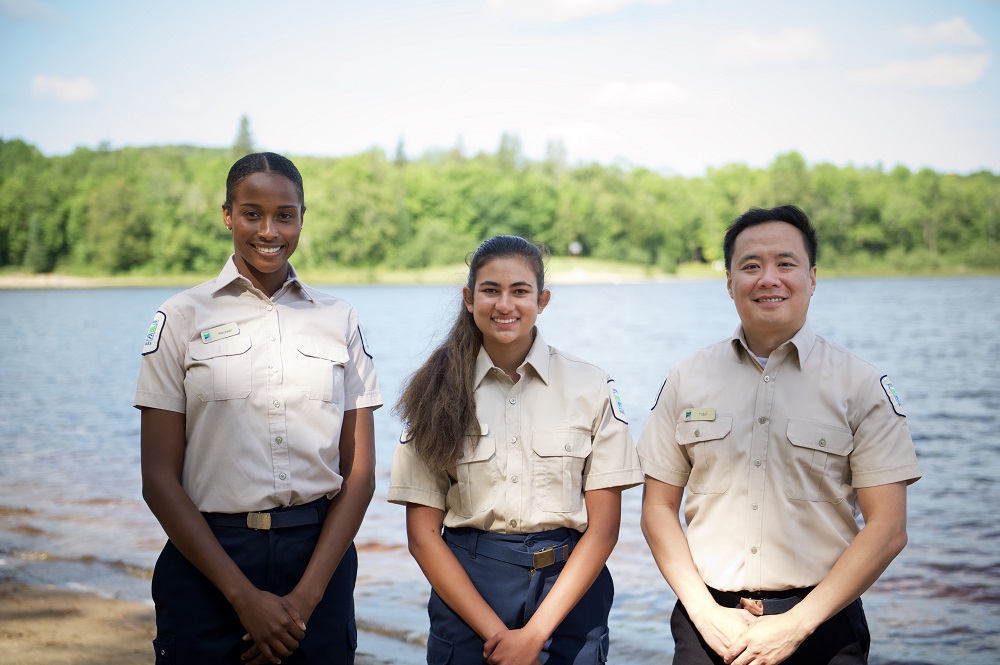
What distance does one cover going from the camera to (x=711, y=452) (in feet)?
8.16

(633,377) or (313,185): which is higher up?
(313,185)

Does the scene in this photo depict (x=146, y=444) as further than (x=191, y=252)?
No

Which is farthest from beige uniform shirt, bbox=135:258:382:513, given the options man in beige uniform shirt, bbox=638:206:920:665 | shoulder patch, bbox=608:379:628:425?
man in beige uniform shirt, bbox=638:206:920:665

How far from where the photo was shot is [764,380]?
250 centimetres

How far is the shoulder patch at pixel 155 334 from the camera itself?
249 cm

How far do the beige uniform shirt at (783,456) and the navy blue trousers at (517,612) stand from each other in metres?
0.37

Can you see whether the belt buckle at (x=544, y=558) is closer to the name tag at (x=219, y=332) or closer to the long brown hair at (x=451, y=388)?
the long brown hair at (x=451, y=388)

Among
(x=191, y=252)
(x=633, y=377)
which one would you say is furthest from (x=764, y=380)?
(x=191, y=252)

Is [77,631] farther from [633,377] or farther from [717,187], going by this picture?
[717,187]

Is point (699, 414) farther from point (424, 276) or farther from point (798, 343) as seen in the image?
point (424, 276)

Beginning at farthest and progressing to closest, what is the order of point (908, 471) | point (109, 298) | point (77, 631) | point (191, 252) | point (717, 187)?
1. point (717, 187)
2. point (191, 252)
3. point (109, 298)
4. point (77, 631)
5. point (908, 471)

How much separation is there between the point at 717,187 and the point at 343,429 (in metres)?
83.8

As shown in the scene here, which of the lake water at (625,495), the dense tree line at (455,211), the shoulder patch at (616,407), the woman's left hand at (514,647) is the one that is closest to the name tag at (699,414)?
the shoulder patch at (616,407)

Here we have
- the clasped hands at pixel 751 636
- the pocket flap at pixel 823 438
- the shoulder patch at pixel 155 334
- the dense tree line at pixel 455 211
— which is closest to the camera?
the clasped hands at pixel 751 636
